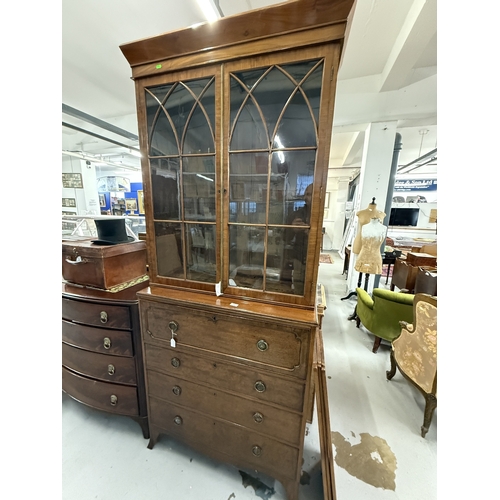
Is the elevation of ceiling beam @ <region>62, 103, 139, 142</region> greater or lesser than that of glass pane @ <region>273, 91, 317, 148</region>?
greater

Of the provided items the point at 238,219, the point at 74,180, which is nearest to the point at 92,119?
the point at 74,180

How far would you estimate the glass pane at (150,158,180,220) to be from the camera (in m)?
1.07

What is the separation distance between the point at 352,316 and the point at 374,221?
4.46 feet

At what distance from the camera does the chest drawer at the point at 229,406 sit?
0.96 meters

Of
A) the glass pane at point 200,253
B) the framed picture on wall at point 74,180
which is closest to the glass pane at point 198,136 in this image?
the glass pane at point 200,253

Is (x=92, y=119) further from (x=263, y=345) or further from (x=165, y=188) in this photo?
(x=263, y=345)

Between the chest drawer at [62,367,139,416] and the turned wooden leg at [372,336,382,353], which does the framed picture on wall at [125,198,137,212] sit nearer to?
the chest drawer at [62,367,139,416]

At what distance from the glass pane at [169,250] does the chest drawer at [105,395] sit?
809 millimetres

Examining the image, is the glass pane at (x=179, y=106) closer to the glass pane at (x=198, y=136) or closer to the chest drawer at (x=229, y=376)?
the glass pane at (x=198, y=136)

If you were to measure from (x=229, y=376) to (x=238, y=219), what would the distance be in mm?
801

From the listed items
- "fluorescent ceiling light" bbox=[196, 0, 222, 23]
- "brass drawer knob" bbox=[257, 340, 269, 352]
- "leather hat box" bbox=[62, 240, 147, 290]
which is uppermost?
"fluorescent ceiling light" bbox=[196, 0, 222, 23]

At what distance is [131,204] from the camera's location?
7.85m

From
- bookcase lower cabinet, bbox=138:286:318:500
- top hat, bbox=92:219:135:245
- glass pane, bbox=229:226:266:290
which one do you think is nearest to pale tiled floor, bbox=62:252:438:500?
bookcase lower cabinet, bbox=138:286:318:500
